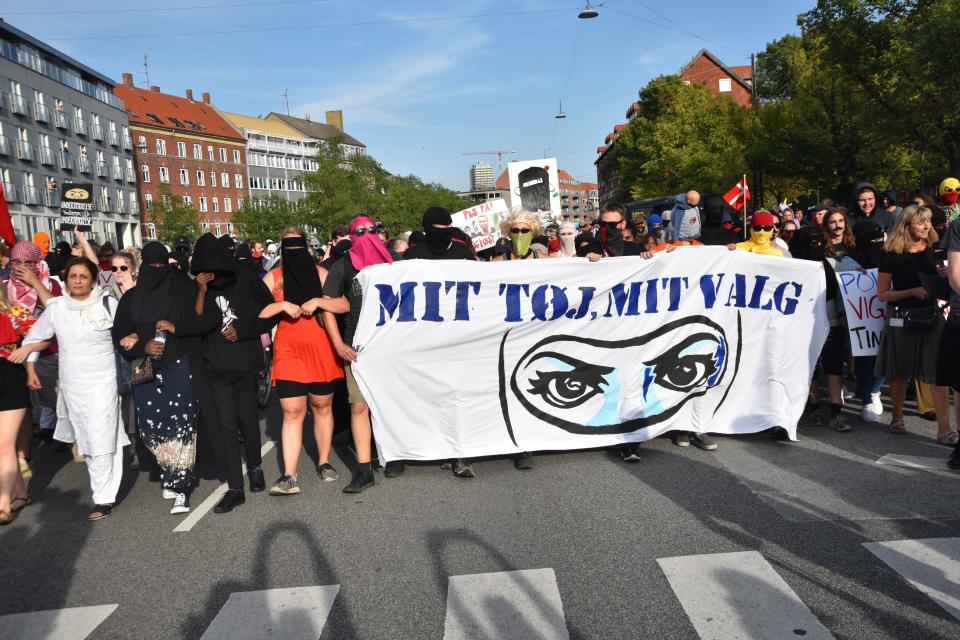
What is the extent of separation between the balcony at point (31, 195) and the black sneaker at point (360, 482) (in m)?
48.6

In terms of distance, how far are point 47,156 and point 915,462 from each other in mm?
56015

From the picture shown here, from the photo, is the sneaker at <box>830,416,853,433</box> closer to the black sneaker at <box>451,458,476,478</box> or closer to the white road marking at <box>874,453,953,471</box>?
the white road marking at <box>874,453,953,471</box>

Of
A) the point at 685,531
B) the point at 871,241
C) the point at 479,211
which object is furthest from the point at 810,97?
the point at 685,531

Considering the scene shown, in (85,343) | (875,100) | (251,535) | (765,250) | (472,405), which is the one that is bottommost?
(251,535)

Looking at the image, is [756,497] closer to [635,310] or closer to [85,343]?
[635,310]

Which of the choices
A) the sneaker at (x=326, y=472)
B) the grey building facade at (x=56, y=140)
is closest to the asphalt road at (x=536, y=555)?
the sneaker at (x=326, y=472)

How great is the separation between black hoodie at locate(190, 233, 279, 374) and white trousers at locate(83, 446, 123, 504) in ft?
3.13

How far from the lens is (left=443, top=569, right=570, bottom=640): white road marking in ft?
11.8

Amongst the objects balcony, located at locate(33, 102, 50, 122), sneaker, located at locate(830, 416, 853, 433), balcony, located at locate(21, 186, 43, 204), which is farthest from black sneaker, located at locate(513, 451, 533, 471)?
balcony, located at locate(33, 102, 50, 122)

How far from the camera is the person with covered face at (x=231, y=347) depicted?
222 inches

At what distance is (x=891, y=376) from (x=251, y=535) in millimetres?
5361

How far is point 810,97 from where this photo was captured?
30969 mm

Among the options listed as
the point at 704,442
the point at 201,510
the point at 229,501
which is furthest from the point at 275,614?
the point at 704,442

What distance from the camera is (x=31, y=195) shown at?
47.2m
